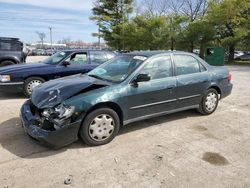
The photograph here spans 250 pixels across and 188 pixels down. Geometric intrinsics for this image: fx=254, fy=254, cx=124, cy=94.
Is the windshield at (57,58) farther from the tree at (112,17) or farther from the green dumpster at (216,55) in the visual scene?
the tree at (112,17)

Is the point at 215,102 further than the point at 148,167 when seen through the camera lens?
Yes

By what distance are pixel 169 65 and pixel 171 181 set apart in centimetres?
247

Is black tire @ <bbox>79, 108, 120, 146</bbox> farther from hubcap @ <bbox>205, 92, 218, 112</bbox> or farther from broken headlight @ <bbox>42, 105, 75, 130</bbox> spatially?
hubcap @ <bbox>205, 92, 218, 112</bbox>

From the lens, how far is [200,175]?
10.4 feet

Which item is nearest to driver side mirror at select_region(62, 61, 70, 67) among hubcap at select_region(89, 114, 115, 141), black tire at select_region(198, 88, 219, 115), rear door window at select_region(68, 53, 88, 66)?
rear door window at select_region(68, 53, 88, 66)

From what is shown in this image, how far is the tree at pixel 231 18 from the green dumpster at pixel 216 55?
320 centimetres

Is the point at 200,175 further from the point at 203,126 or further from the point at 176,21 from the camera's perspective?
the point at 176,21

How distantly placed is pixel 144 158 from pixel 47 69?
4589 mm

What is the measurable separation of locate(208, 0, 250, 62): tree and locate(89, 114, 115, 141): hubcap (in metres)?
20.7

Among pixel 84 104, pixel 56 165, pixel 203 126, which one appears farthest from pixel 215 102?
pixel 56 165

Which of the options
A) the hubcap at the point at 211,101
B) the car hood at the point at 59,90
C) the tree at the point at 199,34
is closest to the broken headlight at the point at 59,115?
the car hood at the point at 59,90

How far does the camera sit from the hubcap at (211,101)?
18.1ft

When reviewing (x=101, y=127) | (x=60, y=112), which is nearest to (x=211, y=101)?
(x=101, y=127)

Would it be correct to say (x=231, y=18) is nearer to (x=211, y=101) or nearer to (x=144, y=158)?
(x=211, y=101)
